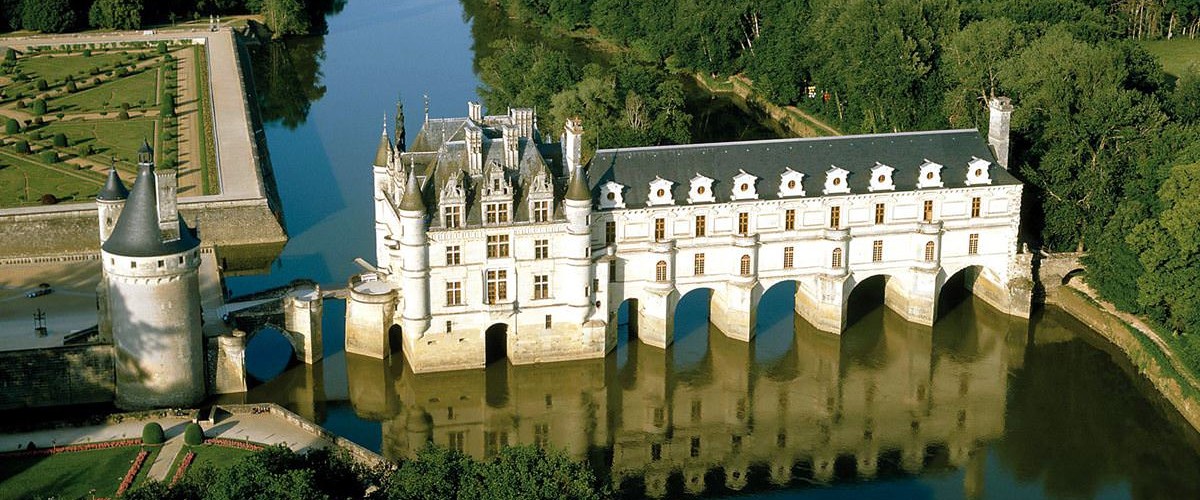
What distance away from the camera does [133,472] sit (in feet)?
165

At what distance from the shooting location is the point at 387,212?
62844mm

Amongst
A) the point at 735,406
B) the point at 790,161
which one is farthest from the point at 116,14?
the point at 735,406

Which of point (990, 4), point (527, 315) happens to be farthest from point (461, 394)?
point (990, 4)

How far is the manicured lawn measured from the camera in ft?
329

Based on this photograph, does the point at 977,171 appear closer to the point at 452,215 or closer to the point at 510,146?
the point at 510,146

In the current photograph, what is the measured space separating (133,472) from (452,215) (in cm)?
1543

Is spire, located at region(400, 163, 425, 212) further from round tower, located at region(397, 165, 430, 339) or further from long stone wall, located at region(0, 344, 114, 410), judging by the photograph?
long stone wall, located at region(0, 344, 114, 410)

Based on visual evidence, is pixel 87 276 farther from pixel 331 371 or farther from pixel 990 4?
pixel 990 4

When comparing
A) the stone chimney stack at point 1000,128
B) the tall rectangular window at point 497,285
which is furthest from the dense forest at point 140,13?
the stone chimney stack at point 1000,128

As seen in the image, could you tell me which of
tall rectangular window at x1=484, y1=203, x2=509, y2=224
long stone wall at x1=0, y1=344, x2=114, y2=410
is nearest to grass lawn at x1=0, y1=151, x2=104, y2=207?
long stone wall at x1=0, y1=344, x2=114, y2=410

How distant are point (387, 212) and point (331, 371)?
669 cm

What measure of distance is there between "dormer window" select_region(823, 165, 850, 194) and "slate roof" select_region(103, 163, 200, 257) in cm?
2529

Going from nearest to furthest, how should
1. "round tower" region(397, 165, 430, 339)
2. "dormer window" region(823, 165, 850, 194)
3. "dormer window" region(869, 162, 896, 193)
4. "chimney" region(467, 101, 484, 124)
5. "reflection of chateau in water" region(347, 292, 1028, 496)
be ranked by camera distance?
"reflection of chateau in water" region(347, 292, 1028, 496) < "round tower" region(397, 165, 430, 339) < "dormer window" region(823, 165, 850, 194) < "dormer window" region(869, 162, 896, 193) < "chimney" region(467, 101, 484, 124)

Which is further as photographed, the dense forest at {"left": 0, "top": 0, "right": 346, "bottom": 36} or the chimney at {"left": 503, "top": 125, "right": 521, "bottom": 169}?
the dense forest at {"left": 0, "top": 0, "right": 346, "bottom": 36}
